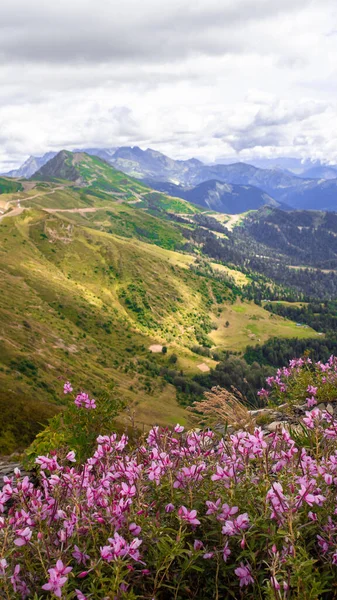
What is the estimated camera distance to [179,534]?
364 centimetres

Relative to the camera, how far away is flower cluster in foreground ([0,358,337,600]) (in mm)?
3441

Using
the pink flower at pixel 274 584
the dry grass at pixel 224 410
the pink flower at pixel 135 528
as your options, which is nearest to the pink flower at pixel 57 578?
the pink flower at pixel 135 528

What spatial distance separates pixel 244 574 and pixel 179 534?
701 millimetres

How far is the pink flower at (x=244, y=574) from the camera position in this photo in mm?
3580

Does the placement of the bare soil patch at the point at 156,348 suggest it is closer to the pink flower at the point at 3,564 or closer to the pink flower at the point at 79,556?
the pink flower at the point at 79,556

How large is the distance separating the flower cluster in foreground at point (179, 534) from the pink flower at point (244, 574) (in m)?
0.01

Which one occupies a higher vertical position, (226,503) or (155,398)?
(226,503)

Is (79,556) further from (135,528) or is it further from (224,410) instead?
(224,410)

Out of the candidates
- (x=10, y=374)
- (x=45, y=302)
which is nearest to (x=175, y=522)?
(x=10, y=374)

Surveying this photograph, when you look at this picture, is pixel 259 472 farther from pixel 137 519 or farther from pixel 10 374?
pixel 10 374

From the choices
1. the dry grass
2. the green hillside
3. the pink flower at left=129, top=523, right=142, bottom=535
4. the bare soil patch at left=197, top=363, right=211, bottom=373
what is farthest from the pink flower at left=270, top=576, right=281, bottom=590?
the bare soil patch at left=197, top=363, right=211, bottom=373

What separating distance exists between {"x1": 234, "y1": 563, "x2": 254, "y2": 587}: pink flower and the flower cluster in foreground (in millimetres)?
11

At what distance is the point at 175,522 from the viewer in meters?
4.36

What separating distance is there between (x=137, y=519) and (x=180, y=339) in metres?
189
